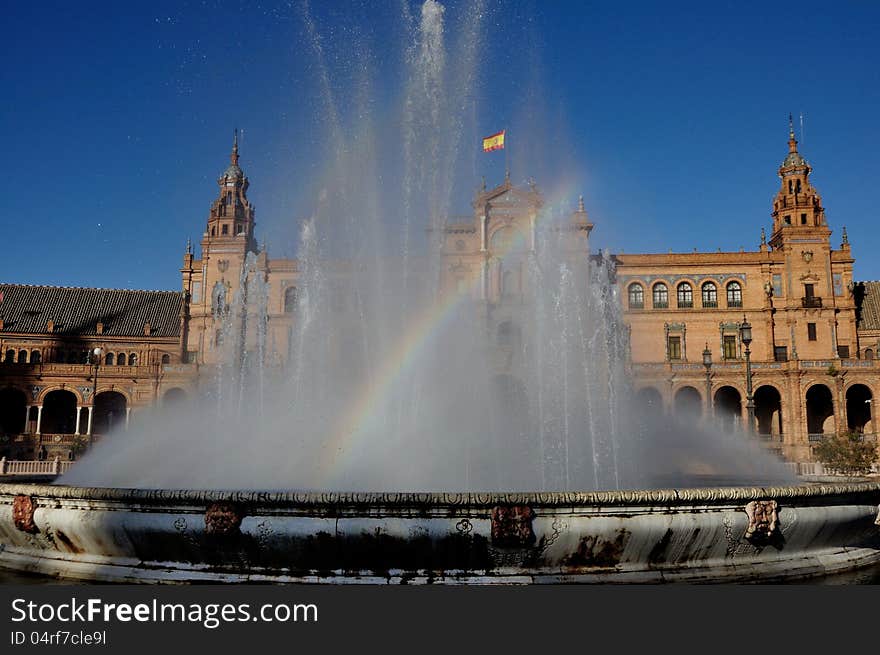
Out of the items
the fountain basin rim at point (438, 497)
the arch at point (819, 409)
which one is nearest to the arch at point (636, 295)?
the arch at point (819, 409)

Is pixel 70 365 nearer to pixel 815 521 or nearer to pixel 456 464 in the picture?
pixel 456 464

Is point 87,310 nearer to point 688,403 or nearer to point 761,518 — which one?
point 688,403

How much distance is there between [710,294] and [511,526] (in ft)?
180

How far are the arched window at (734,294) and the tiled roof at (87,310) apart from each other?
1807 inches

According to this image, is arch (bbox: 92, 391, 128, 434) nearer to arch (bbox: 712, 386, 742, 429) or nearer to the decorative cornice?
arch (bbox: 712, 386, 742, 429)

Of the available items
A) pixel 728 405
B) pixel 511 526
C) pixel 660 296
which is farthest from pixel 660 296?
pixel 511 526

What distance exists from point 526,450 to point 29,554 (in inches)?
465

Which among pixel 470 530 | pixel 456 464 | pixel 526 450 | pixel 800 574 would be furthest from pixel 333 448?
pixel 800 574

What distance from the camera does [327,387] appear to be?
21.1m

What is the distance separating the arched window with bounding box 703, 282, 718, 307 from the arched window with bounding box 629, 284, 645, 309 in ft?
16.0

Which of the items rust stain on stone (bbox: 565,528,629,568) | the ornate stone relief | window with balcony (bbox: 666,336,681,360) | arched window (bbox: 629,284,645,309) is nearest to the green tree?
window with balcony (bbox: 666,336,681,360)

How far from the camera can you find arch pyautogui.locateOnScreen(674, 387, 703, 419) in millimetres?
51031

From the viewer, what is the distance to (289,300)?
60031mm

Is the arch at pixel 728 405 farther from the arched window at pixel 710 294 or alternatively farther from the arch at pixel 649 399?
the arched window at pixel 710 294
